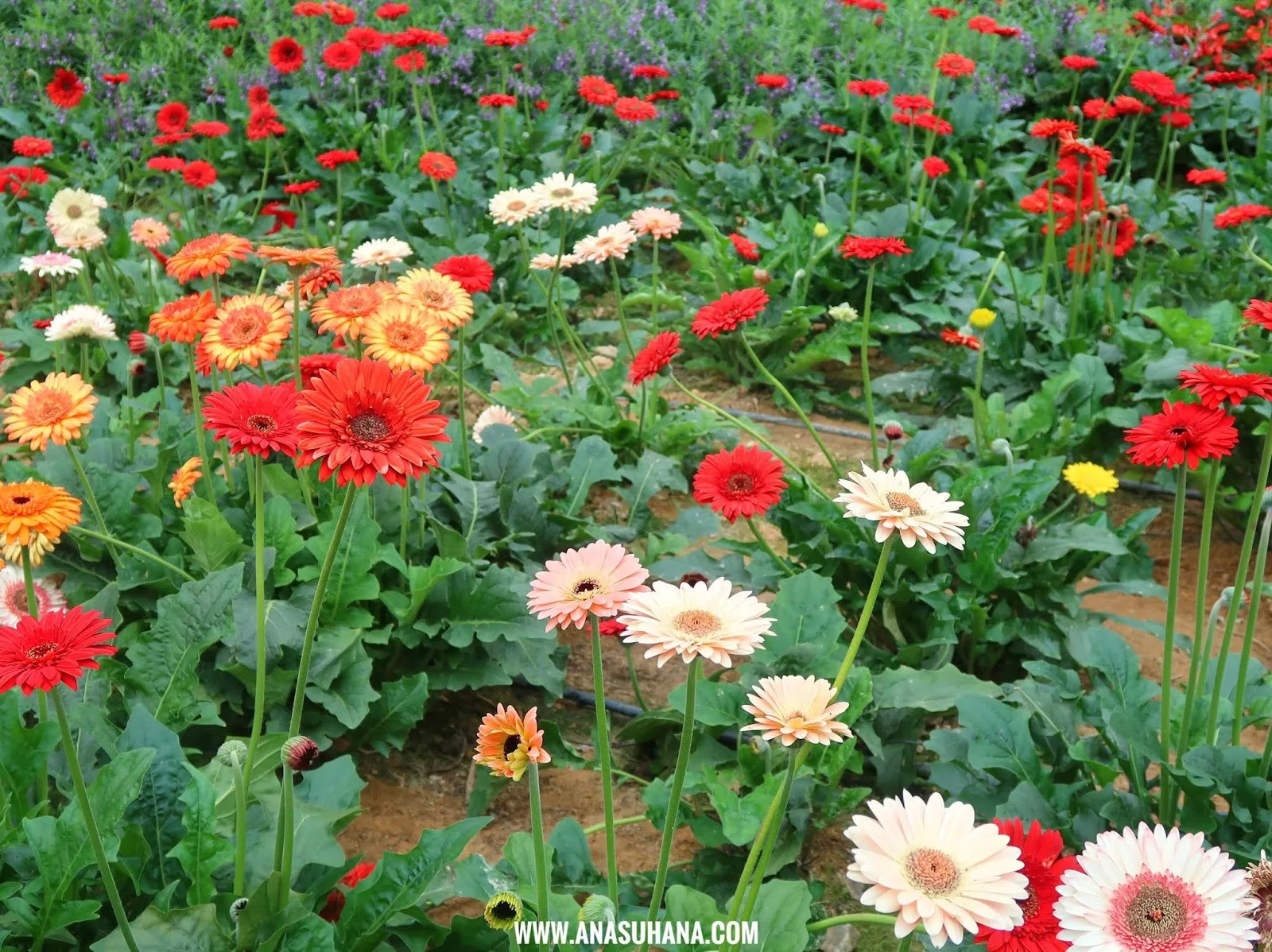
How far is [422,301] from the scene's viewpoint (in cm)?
255

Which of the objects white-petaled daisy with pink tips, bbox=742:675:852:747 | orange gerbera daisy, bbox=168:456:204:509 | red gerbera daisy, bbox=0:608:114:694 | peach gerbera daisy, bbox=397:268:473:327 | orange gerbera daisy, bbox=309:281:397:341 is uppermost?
orange gerbera daisy, bbox=309:281:397:341

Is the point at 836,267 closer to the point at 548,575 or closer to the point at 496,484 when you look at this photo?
the point at 496,484

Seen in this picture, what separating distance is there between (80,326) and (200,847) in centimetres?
180

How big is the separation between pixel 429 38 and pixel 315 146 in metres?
1.16

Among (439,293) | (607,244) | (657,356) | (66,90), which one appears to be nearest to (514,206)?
(607,244)

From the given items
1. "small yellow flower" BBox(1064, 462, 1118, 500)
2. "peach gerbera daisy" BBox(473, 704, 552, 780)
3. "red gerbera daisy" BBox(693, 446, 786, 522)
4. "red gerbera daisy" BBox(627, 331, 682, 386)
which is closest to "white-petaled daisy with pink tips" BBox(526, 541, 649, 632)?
"peach gerbera daisy" BBox(473, 704, 552, 780)

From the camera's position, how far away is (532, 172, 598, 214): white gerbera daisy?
356 centimetres

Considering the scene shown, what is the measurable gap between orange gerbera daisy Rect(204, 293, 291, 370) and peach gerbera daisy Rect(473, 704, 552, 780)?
1.06 m

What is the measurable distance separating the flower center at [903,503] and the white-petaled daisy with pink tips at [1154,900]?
523 millimetres

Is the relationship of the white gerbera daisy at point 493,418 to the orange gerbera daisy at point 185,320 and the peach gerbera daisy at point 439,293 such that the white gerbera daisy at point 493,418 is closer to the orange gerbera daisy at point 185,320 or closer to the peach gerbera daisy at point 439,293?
the peach gerbera daisy at point 439,293

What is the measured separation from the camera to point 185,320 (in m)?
2.46

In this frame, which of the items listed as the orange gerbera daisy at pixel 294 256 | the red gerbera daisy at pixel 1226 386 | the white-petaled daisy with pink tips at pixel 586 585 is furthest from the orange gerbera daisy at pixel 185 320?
the red gerbera daisy at pixel 1226 386

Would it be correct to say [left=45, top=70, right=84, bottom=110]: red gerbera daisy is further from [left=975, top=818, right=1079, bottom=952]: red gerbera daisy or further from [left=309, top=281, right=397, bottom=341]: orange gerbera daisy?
[left=975, top=818, right=1079, bottom=952]: red gerbera daisy

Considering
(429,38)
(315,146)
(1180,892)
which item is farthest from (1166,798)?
(315,146)
